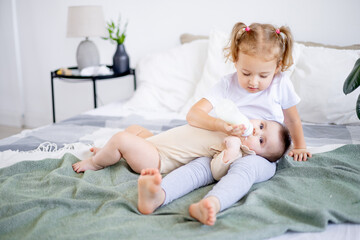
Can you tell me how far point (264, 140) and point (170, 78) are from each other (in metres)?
1.11

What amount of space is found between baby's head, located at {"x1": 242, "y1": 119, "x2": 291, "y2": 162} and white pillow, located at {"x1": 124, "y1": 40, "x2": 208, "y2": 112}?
98cm

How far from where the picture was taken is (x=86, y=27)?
7.87 feet

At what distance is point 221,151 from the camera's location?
1.21 metres

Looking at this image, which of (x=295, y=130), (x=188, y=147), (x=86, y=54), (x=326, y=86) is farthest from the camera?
(x=86, y=54)

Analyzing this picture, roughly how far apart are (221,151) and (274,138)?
0.18 metres

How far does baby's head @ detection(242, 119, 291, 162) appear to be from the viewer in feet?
3.92

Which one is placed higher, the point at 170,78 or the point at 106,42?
the point at 106,42

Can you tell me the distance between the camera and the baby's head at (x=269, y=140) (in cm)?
119

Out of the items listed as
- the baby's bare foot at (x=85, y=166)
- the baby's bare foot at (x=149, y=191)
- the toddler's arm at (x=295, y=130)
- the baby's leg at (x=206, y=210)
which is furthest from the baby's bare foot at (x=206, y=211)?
the toddler's arm at (x=295, y=130)

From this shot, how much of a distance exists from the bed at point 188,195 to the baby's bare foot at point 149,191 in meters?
0.02

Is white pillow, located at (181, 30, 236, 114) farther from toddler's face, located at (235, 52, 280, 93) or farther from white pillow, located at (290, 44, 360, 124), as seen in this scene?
toddler's face, located at (235, 52, 280, 93)

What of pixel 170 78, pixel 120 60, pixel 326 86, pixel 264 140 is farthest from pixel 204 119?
pixel 120 60

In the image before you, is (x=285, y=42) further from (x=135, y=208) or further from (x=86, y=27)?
(x=86, y=27)

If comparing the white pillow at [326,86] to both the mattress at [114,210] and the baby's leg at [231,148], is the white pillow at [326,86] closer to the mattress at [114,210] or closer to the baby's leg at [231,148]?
the mattress at [114,210]
